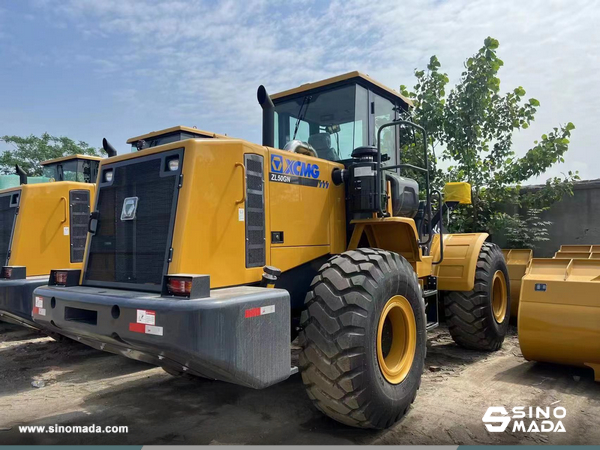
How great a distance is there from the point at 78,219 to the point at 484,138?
26.1 ft

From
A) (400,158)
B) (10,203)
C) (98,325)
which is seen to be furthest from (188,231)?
(10,203)

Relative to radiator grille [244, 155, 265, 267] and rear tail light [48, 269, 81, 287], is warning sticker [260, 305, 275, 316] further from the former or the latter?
rear tail light [48, 269, 81, 287]

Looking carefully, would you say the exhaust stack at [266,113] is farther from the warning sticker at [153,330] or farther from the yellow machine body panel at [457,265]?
the yellow machine body panel at [457,265]

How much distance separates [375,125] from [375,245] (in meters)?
1.28

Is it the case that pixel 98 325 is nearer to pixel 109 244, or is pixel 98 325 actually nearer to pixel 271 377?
pixel 109 244

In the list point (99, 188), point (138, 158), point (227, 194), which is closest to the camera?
point (227, 194)

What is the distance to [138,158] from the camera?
374 centimetres

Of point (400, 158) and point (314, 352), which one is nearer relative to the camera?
point (314, 352)

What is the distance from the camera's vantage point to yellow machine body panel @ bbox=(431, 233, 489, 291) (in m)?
5.73

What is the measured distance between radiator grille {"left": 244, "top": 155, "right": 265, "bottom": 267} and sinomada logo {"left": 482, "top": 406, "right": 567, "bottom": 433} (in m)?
2.21

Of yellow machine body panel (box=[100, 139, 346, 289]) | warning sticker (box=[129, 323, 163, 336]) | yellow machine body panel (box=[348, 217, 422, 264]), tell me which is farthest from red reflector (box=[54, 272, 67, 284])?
yellow machine body panel (box=[348, 217, 422, 264])

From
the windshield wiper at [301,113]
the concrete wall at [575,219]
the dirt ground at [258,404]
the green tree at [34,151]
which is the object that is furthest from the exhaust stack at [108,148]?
the green tree at [34,151]

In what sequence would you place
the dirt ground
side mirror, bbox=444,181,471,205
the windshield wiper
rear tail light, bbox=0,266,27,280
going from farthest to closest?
side mirror, bbox=444,181,471,205 < rear tail light, bbox=0,266,27,280 < the windshield wiper < the dirt ground

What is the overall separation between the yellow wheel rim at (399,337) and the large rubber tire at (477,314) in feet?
6.84
